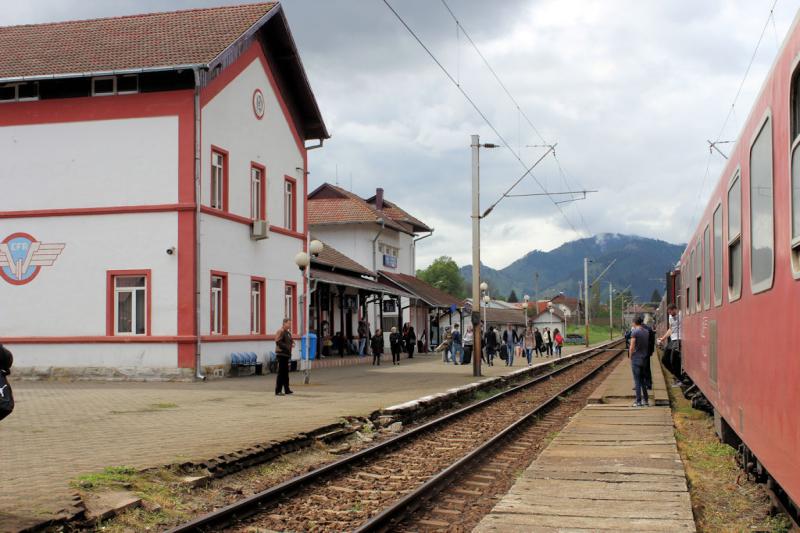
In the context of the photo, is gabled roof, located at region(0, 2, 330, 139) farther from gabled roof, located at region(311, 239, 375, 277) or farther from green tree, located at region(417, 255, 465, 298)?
green tree, located at region(417, 255, 465, 298)

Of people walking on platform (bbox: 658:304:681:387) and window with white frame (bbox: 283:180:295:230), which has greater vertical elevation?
window with white frame (bbox: 283:180:295:230)

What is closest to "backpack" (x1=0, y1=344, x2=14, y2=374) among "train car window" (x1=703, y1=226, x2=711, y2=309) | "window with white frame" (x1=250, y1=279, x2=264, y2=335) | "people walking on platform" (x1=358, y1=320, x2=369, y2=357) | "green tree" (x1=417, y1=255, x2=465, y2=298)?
"train car window" (x1=703, y1=226, x2=711, y2=309)

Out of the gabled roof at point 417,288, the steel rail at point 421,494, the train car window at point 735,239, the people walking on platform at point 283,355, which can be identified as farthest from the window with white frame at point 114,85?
the gabled roof at point 417,288

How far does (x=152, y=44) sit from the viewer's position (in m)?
24.0

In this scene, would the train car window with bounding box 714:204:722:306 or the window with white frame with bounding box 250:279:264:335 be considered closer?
the train car window with bounding box 714:204:722:306

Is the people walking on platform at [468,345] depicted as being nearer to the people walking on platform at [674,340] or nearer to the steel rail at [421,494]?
the people walking on platform at [674,340]

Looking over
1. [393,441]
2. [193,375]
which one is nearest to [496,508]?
[393,441]

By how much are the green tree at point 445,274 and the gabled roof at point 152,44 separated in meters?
114

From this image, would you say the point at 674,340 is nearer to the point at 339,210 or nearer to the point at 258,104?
the point at 258,104

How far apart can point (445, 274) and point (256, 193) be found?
4650 inches

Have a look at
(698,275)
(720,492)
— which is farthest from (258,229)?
(720,492)

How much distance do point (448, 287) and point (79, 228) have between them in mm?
121472

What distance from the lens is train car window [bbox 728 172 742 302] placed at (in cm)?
730

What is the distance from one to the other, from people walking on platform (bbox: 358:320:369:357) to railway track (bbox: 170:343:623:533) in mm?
22024
